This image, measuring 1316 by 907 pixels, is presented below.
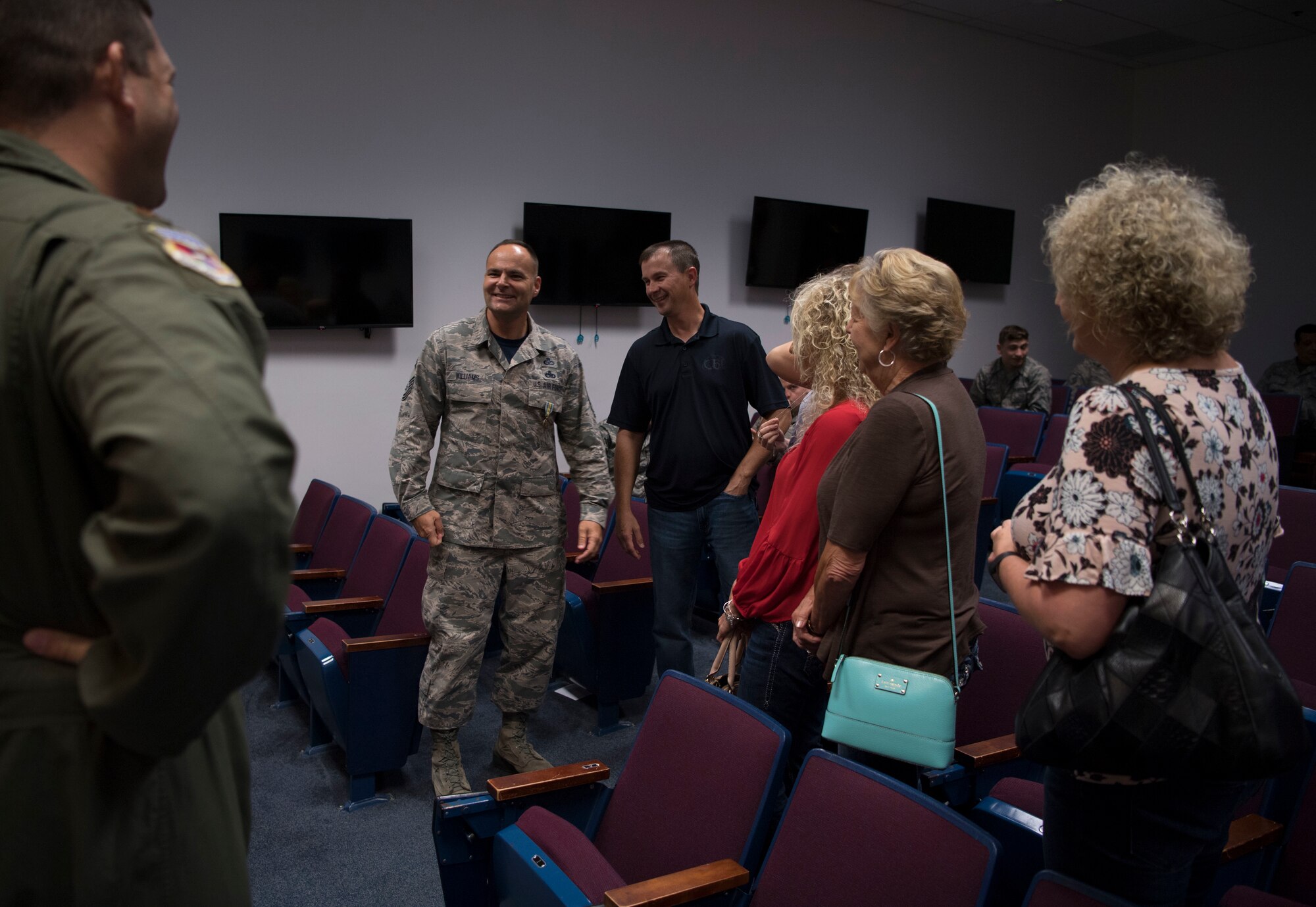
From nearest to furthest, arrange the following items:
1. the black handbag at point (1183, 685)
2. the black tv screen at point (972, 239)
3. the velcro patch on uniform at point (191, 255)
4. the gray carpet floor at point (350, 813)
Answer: the velcro patch on uniform at point (191, 255)
the black handbag at point (1183, 685)
the gray carpet floor at point (350, 813)
the black tv screen at point (972, 239)

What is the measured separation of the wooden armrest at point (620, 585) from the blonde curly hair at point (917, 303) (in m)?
1.73

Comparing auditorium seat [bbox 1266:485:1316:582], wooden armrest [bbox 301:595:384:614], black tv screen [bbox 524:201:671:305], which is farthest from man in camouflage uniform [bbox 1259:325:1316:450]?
wooden armrest [bbox 301:595:384:614]

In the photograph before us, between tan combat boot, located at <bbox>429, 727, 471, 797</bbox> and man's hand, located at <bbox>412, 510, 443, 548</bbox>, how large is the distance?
580 mm

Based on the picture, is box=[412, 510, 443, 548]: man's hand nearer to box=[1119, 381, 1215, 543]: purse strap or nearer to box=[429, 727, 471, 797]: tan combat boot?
box=[429, 727, 471, 797]: tan combat boot

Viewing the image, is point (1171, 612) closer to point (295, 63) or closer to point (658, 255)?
point (658, 255)

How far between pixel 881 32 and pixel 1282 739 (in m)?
7.30

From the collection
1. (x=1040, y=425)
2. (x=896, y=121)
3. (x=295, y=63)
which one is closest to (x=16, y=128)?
(x=295, y=63)

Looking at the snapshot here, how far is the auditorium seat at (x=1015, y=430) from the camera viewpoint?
19.3ft

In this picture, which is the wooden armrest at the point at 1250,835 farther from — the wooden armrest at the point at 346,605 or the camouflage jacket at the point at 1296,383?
the camouflage jacket at the point at 1296,383

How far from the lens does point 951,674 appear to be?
169 centimetres

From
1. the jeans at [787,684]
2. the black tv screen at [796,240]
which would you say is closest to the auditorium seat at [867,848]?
the jeans at [787,684]

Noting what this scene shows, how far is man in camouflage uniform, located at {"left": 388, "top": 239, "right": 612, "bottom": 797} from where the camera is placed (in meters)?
2.78

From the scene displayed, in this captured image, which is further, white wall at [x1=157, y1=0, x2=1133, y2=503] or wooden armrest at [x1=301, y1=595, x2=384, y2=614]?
white wall at [x1=157, y1=0, x2=1133, y2=503]

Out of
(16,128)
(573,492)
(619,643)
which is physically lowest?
(619,643)
